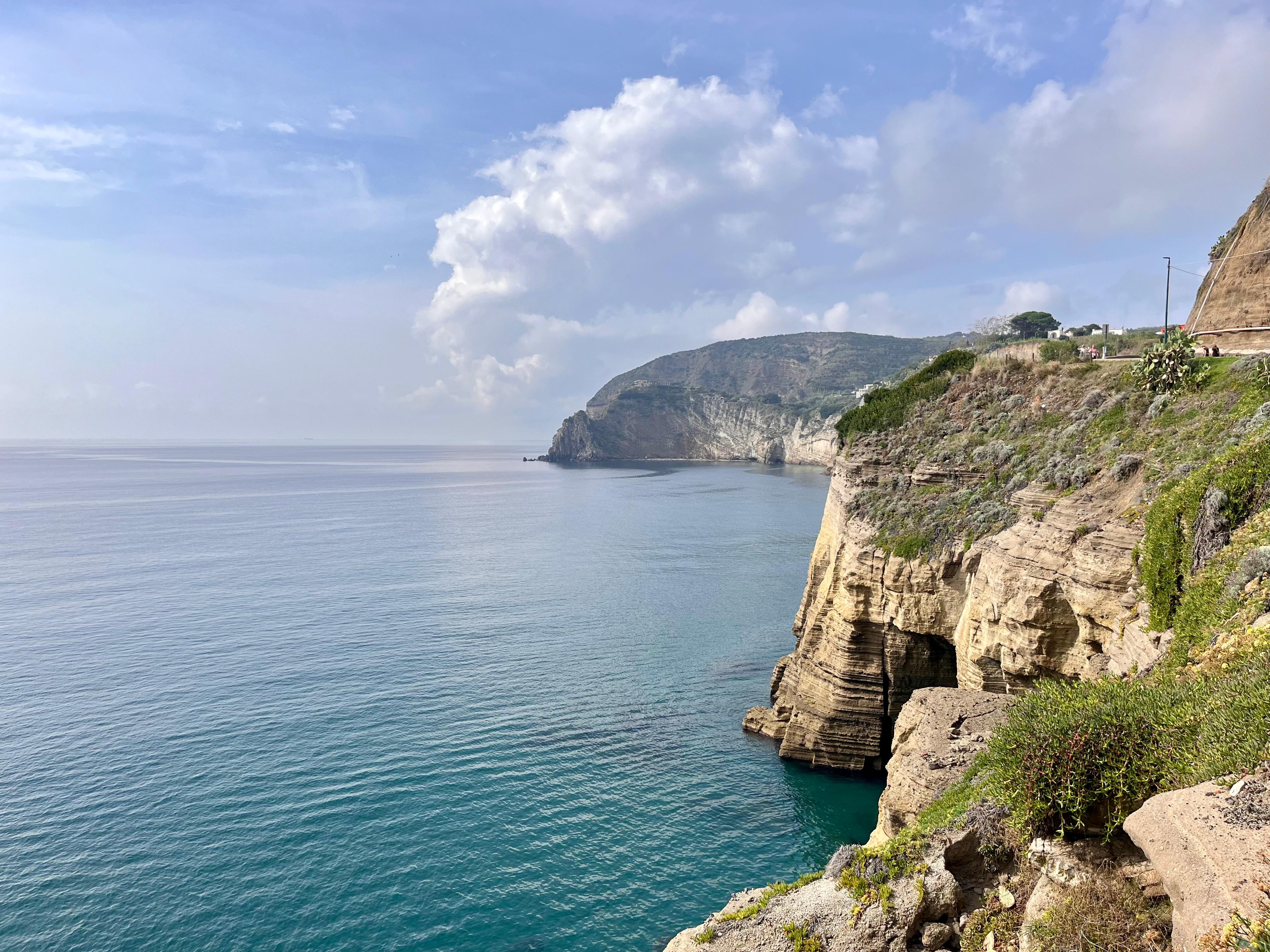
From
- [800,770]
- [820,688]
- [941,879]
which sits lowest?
[800,770]

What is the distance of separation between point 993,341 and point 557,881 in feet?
296

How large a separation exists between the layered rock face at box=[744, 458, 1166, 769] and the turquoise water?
2.60 metres

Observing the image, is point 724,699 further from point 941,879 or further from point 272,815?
point 941,879

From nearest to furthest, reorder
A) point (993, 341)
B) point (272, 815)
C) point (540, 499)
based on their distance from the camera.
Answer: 1. point (272, 815)
2. point (993, 341)
3. point (540, 499)

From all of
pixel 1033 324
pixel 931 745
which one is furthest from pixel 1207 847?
pixel 1033 324

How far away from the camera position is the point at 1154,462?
898 inches

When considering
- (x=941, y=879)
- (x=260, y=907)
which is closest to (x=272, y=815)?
(x=260, y=907)

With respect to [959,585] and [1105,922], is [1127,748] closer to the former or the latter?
[1105,922]

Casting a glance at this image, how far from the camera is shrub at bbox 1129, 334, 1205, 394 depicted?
84.1ft

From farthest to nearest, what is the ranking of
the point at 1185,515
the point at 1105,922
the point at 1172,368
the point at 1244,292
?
the point at 1244,292 < the point at 1172,368 < the point at 1185,515 < the point at 1105,922

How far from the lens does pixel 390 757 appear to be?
3169cm

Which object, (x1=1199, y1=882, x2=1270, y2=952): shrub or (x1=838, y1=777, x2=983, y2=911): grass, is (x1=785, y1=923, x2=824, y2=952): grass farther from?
(x1=1199, y1=882, x2=1270, y2=952): shrub

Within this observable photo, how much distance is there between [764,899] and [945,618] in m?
20.2

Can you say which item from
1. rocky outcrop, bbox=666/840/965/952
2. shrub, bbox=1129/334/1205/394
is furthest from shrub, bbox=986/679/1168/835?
shrub, bbox=1129/334/1205/394
